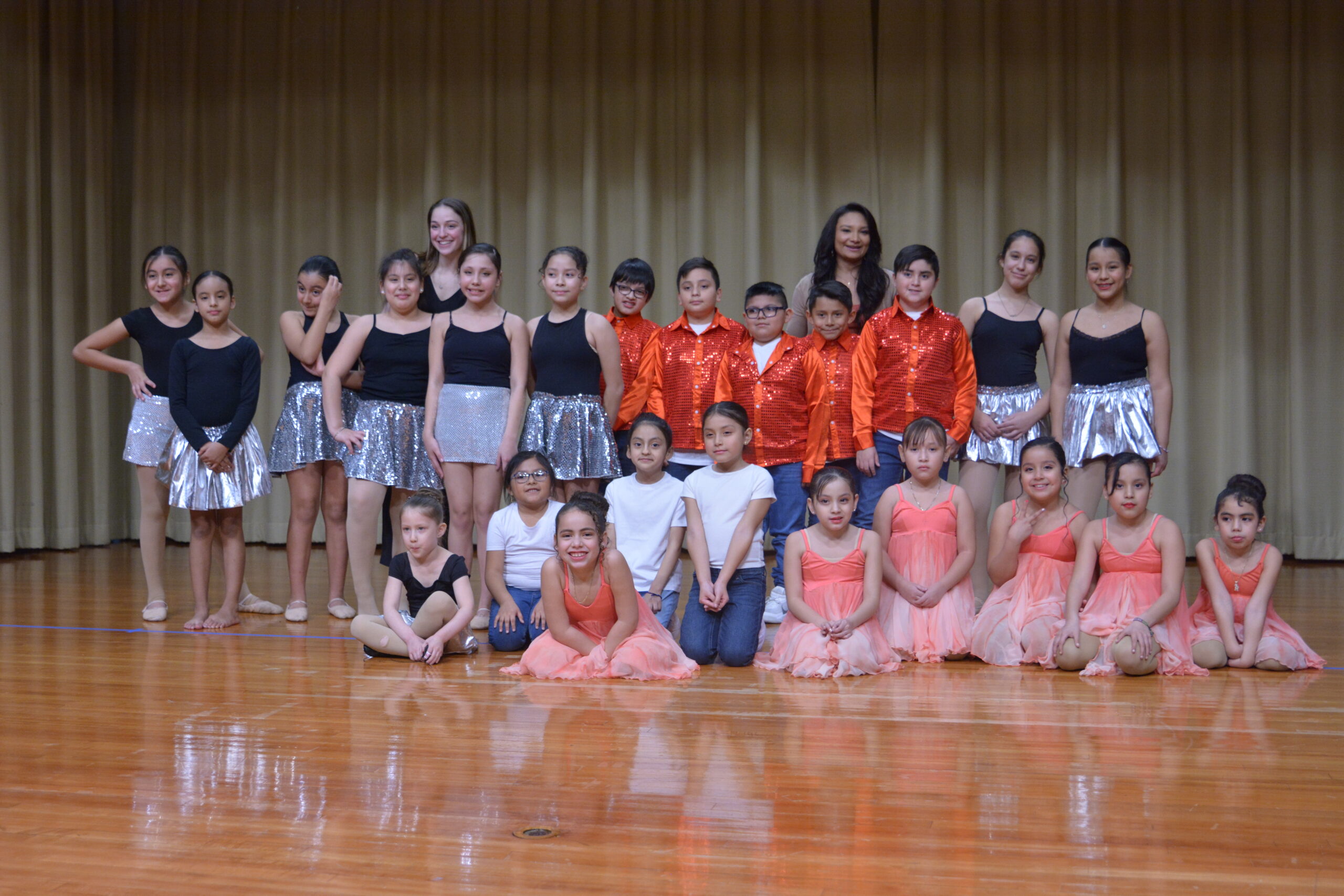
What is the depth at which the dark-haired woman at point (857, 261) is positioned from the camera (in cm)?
406

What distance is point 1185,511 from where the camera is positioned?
236 inches

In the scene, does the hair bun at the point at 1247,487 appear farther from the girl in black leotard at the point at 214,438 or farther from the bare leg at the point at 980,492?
the girl in black leotard at the point at 214,438

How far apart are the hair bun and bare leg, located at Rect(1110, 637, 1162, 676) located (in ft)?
1.87

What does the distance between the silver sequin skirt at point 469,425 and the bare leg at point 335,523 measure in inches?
22.9

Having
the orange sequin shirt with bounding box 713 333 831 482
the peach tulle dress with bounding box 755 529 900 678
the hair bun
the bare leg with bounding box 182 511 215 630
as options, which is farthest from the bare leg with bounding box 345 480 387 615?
the hair bun

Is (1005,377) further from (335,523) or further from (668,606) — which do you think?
(335,523)

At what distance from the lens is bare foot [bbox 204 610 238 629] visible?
3.86 meters

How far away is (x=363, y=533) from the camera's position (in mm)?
3824

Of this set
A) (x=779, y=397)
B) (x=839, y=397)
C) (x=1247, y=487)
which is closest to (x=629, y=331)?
(x=779, y=397)

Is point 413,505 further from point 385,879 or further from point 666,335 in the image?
point 385,879

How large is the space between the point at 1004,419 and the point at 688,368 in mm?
1090

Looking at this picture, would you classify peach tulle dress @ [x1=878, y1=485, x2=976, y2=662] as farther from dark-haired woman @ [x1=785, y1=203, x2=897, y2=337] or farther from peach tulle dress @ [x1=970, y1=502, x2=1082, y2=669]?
dark-haired woman @ [x1=785, y1=203, x2=897, y2=337]

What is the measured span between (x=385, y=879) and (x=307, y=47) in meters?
6.26

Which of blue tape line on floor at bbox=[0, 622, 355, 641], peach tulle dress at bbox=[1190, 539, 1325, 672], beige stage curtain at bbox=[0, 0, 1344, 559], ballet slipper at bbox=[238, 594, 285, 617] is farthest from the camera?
beige stage curtain at bbox=[0, 0, 1344, 559]
